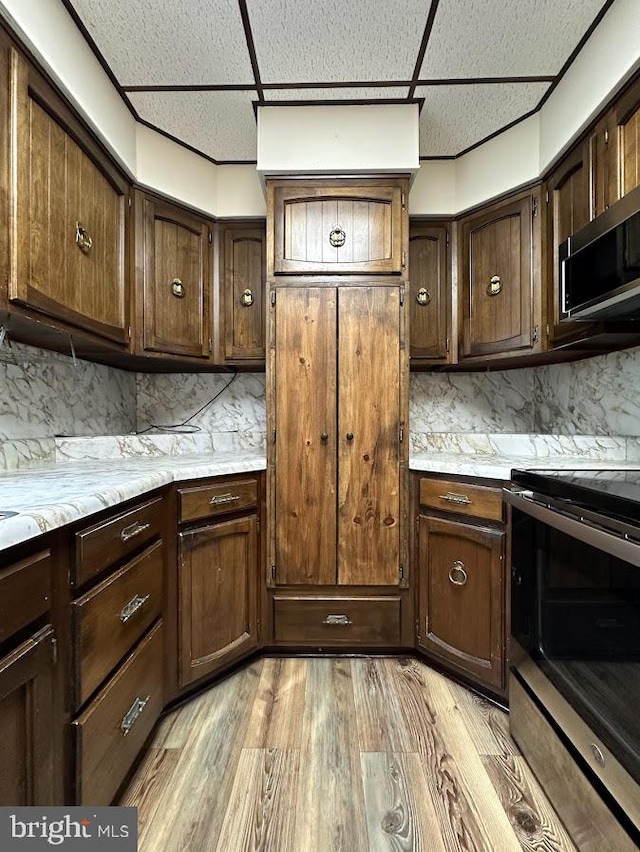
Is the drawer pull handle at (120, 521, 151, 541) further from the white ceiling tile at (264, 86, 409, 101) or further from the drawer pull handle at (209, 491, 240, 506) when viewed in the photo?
the white ceiling tile at (264, 86, 409, 101)

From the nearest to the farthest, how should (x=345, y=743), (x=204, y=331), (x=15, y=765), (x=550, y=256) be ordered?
(x=15, y=765)
(x=345, y=743)
(x=550, y=256)
(x=204, y=331)

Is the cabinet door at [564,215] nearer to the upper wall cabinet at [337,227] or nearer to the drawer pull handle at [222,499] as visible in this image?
the upper wall cabinet at [337,227]

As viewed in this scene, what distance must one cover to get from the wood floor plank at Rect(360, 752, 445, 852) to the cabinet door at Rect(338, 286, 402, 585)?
692 mm

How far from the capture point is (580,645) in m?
1.12

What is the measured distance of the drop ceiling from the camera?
144 centimetres

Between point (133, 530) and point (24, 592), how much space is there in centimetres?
49

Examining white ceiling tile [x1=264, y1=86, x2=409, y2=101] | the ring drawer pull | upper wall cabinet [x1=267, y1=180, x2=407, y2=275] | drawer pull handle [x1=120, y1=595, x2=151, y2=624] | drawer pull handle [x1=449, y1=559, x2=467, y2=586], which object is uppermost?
white ceiling tile [x1=264, y1=86, x2=409, y2=101]

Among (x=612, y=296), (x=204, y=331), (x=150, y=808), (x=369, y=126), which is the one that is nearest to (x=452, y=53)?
(x=369, y=126)

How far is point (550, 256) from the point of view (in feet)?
5.99

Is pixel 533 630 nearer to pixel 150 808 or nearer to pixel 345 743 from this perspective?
pixel 345 743

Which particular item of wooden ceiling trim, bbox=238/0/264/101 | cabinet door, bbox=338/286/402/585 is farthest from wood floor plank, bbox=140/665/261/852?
wooden ceiling trim, bbox=238/0/264/101

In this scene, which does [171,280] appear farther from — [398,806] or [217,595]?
[398,806]

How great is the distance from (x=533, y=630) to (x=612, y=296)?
102 centimetres

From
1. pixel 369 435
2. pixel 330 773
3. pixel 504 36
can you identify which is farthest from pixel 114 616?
pixel 504 36
